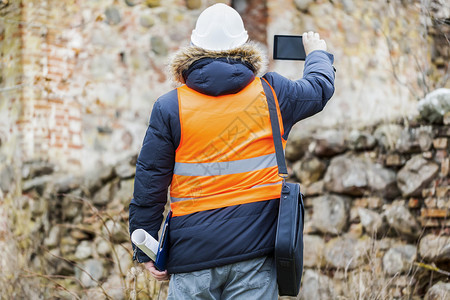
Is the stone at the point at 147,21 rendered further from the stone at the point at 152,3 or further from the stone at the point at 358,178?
the stone at the point at 358,178

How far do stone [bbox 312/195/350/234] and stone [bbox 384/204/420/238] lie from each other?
0.38 meters

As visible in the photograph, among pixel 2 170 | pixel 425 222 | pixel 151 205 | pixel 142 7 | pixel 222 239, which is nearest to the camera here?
pixel 222 239

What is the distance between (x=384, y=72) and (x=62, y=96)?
3.60 m

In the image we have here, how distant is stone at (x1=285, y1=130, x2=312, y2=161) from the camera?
16.8ft

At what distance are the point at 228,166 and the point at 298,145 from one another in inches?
121

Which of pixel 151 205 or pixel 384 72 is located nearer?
pixel 151 205

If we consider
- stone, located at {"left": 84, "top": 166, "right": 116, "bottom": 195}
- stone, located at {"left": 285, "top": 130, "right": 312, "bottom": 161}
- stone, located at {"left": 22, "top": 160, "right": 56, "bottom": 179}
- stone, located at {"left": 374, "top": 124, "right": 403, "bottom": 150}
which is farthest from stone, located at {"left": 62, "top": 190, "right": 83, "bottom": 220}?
stone, located at {"left": 374, "top": 124, "right": 403, "bottom": 150}

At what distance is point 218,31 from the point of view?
2.21 metres

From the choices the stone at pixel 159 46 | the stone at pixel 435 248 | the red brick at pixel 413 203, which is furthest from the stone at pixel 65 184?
the stone at pixel 435 248

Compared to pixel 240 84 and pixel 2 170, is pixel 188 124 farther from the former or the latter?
pixel 2 170

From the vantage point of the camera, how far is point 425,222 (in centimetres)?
432

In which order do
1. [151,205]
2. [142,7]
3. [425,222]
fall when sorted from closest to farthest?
1. [151,205]
2. [425,222]
3. [142,7]

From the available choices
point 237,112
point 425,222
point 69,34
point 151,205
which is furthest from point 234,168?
point 69,34

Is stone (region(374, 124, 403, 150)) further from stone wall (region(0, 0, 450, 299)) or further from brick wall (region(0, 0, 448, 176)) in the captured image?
brick wall (region(0, 0, 448, 176))
